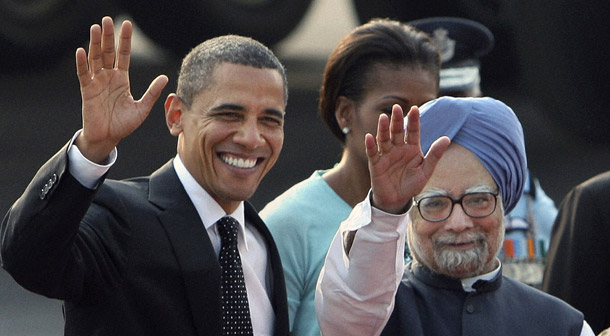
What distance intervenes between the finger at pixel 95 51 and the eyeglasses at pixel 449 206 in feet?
Answer: 2.68

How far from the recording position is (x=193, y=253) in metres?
2.82

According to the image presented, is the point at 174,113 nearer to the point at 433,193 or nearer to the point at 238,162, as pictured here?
the point at 238,162

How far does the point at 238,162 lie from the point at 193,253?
288 mm

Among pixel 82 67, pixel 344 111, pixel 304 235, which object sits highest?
pixel 82 67

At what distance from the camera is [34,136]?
8.63m

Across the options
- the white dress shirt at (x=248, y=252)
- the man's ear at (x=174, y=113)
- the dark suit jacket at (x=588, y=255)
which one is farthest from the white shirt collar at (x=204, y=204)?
the dark suit jacket at (x=588, y=255)

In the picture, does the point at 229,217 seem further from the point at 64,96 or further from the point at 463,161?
the point at 64,96

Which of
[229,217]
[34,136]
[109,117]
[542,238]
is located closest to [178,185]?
[229,217]

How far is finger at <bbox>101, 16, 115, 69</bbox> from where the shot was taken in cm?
259

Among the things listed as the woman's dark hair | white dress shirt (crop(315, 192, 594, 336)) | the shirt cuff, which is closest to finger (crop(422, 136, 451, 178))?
white dress shirt (crop(315, 192, 594, 336))

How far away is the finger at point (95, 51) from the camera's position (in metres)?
2.60

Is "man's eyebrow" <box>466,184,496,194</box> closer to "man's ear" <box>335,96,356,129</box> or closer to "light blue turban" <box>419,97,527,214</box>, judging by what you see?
"light blue turban" <box>419,97,527,214</box>

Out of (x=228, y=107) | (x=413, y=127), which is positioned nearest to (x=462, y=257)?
(x=413, y=127)

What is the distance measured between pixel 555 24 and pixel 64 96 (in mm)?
3597
